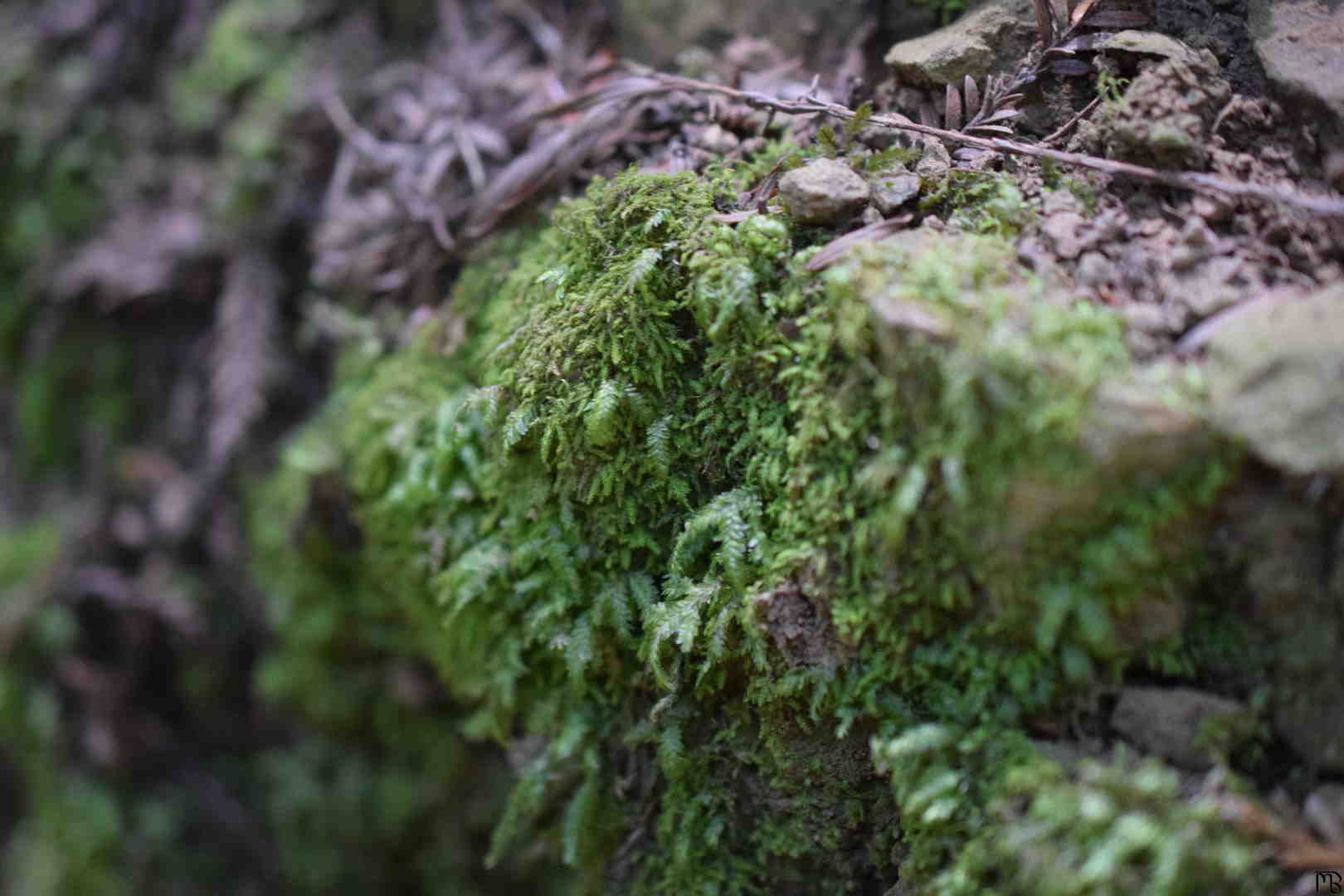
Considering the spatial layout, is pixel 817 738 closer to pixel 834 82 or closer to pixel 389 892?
pixel 834 82

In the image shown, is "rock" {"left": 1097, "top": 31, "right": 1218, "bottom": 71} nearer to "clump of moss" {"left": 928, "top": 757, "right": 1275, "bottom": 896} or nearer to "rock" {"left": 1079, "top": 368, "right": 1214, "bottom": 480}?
"rock" {"left": 1079, "top": 368, "right": 1214, "bottom": 480}

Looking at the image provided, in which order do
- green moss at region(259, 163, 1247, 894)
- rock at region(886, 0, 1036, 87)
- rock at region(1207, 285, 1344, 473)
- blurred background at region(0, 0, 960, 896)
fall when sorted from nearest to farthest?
rock at region(1207, 285, 1344, 473), green moss at region(259, 163, 1247, 894), rock at region(886, 0, 1036, 87), blurred background at region(0, 0, 960, 896)

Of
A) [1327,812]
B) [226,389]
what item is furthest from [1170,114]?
[226,389]

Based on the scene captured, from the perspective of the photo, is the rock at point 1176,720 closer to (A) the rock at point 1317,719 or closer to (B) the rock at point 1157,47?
(A) the rock at point 1317,719

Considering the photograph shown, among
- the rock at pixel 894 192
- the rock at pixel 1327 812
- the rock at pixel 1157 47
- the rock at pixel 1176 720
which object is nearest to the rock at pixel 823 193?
the rock at pixel 894 192

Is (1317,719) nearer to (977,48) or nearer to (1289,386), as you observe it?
(1289,386)

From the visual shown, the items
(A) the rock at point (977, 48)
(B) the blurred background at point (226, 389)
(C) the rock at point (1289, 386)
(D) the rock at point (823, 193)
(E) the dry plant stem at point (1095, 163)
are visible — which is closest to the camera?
(C) the rock at point (1289, 386)

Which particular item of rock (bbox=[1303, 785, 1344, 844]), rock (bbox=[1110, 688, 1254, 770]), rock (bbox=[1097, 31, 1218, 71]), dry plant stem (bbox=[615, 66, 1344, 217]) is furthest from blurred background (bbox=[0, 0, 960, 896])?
rock (bbox=[1303, 785, 1344, 844])

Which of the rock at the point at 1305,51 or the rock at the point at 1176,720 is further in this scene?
the rock at the point at 1305,51
